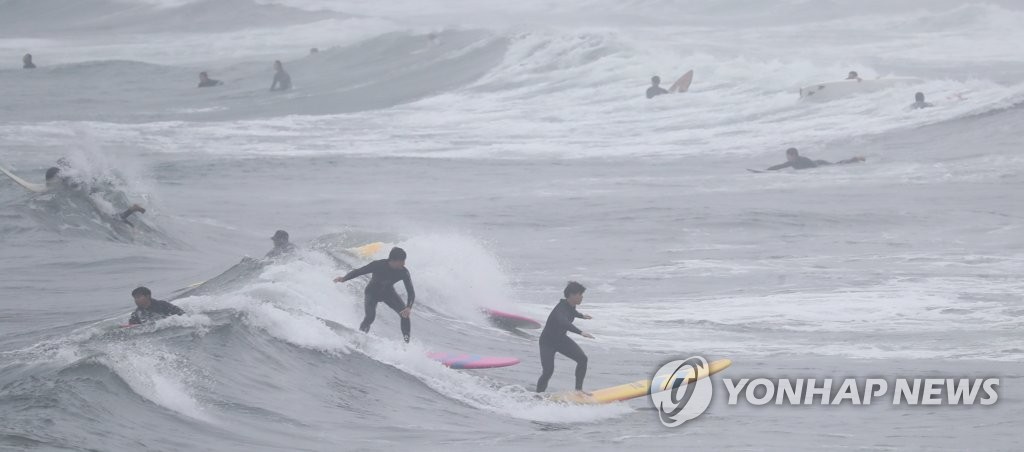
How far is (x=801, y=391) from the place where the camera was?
34.6 feet

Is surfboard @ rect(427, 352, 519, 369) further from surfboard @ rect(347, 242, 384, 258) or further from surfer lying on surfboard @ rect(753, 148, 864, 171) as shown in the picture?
surfer lying on surfboard @ rect(753, 148, 864, 171)

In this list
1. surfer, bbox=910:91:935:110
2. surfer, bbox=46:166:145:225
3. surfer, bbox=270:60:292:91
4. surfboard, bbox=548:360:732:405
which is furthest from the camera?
surfer, bbox=270:60:292:91

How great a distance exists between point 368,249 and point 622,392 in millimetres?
6877

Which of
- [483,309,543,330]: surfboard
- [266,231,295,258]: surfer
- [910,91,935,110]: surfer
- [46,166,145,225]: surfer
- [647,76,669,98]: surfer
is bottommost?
[483,309,543,330]: surfboard

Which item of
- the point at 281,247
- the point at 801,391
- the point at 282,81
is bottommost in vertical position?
the point at 801,391

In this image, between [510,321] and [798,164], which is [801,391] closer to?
[510,321]

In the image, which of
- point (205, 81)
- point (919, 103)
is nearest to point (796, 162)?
point (919, 103)

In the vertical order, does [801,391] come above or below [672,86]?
below

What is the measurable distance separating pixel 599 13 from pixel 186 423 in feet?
160

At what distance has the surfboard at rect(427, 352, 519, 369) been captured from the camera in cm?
1104

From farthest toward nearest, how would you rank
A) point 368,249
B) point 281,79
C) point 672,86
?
point 281,79 < point 672,86 < point 368,249

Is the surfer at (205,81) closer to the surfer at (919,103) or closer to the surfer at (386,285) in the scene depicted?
the surfer at (919,103)

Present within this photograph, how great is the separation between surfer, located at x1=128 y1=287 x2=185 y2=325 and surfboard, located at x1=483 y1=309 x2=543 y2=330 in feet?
14.3

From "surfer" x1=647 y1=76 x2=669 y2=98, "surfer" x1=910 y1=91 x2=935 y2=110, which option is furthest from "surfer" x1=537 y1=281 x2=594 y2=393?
"surfer" x1=647 y1=76 x2=669 y2=98
